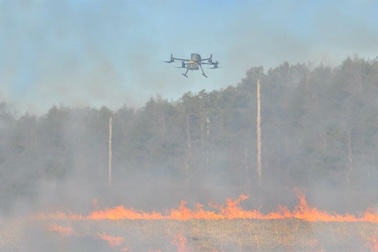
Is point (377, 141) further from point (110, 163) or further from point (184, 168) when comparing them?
point (110, 163)

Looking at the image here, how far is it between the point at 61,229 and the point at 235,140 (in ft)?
129

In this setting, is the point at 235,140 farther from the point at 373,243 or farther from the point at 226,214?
the point at 373,243

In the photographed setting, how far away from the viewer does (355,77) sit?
7625 centimetres

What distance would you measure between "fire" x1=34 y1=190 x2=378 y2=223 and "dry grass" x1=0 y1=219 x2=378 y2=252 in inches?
57.2

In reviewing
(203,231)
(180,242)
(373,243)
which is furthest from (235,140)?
(373,243)

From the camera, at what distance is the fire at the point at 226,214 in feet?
178

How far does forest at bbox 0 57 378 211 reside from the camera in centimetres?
6625

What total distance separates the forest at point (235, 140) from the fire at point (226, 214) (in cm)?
661

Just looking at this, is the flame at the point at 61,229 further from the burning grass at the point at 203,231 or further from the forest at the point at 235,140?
the forest at the point at 235,140

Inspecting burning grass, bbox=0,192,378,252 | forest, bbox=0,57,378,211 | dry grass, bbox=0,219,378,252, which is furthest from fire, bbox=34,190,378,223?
forest, bbox=0,57,378,211

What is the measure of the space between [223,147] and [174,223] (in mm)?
35811

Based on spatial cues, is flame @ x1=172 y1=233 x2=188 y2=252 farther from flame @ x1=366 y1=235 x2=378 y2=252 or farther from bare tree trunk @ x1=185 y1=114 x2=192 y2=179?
bare tree trunk @ x1=185 y1=114 x2=192 y2=179

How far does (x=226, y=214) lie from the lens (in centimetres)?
5734

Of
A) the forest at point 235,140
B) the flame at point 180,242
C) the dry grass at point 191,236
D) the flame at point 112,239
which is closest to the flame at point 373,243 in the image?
the dry grass at point 191,236
